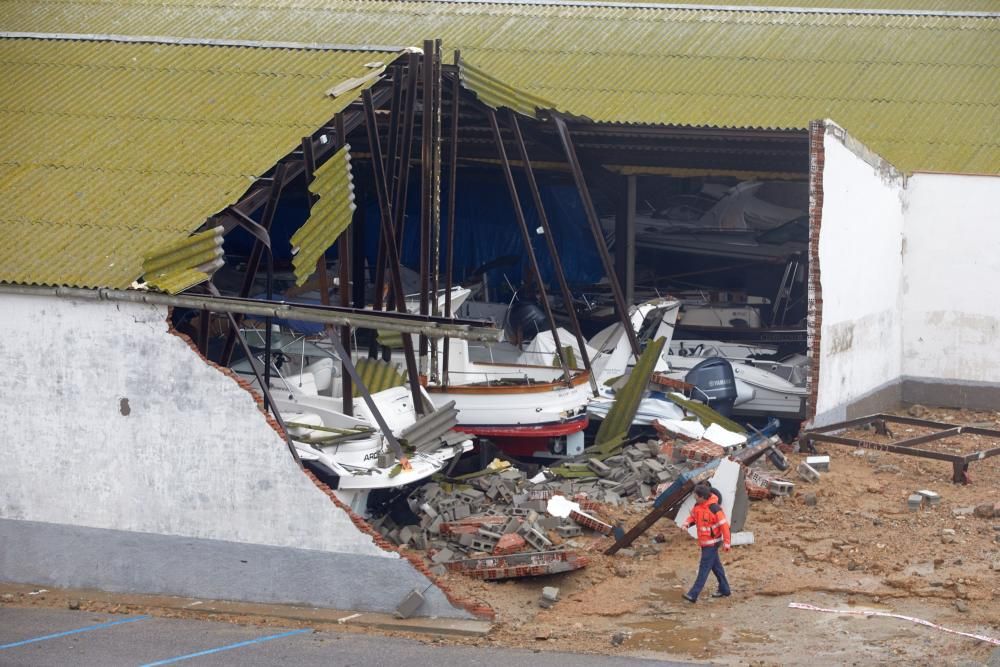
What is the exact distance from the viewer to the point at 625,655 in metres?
11.1

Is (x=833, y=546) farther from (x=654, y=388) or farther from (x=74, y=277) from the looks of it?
(x=74, y=277)

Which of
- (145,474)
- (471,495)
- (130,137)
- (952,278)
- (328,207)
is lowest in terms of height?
(471,495)

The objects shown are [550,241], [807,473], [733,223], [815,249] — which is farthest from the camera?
[733,223]

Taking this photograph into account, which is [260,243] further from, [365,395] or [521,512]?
[521,512]

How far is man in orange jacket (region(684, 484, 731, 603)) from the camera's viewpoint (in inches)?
474

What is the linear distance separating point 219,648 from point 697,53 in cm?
1720

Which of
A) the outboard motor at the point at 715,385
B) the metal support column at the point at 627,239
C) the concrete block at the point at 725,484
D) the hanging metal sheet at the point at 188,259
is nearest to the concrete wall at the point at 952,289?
the outboard motor at the point at 715,385

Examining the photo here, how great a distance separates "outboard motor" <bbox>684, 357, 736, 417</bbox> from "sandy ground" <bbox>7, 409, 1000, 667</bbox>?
416 centimetres

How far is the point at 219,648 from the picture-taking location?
11094mm

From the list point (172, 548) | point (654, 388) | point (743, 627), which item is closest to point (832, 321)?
point (654, 388)

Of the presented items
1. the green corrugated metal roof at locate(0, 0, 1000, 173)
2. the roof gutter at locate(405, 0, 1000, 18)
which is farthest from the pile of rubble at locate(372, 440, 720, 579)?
the roof gutter at locate(405, 0, 1000, 18)

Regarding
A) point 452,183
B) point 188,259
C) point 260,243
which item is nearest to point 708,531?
point 188,259

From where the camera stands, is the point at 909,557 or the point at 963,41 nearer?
the point at 909,557

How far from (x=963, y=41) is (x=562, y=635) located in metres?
17.8
